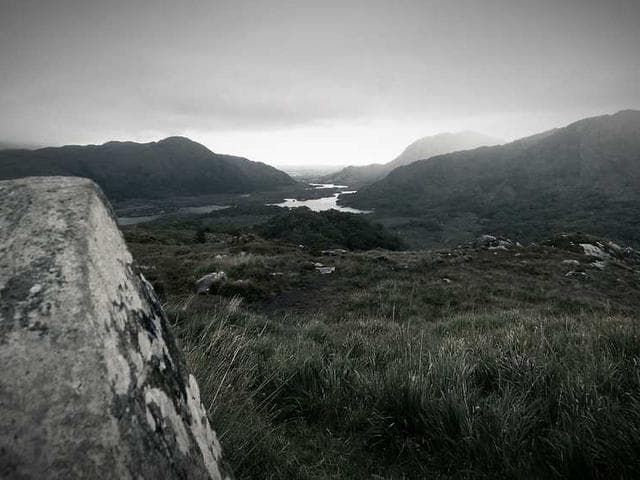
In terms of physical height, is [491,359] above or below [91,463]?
below

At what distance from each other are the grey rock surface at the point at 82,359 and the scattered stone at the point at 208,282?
1036cm

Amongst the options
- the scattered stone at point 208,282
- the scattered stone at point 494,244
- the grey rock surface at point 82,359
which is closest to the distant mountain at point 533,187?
the scattered stone at point 494,244

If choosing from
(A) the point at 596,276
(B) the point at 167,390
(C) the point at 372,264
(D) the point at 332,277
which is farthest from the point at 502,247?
(B) the point at 167,390

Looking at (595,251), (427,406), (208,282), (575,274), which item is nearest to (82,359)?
(427,406)

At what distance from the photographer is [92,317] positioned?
118 centimetres

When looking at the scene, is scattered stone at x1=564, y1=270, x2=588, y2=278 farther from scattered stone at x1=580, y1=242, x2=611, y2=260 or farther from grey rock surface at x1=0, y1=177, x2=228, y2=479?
grey rock surface at x1=0, y1=177, x2=228, y2=479

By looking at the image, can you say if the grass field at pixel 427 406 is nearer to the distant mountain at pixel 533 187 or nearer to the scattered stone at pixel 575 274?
the scattered stone at pixel 575 274

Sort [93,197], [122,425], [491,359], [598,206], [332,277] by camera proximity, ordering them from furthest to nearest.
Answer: [598,206] < [332,277] < [491,359] < [93,197] < [122,425]

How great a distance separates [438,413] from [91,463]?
2144 millimetres

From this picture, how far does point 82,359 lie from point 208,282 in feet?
37.7

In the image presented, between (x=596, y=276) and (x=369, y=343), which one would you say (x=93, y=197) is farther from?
(x=596, y=276)

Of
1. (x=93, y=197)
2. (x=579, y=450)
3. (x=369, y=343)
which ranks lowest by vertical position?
(x=369, y=343)

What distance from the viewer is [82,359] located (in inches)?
42.6

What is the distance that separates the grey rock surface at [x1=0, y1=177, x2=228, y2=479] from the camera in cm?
94
